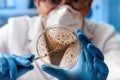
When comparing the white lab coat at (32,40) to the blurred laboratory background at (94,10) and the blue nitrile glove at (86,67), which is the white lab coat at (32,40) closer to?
the blue nitrile glove at (86,67)

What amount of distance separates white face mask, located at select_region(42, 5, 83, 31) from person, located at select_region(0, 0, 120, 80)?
0.03 meters

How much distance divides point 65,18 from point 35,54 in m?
0.16

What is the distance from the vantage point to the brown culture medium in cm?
84

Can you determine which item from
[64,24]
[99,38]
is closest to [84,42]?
[64,24]

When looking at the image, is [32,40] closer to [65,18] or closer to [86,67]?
[65,18]

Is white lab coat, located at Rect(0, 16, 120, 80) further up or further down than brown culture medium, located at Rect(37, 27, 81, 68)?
further down

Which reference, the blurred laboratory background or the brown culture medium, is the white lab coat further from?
the blurred laboratory background

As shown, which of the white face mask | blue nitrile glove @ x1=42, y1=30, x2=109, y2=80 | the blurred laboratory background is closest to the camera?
blue nitrile glove @ x1=42, y1=30, x2=109, y2=80

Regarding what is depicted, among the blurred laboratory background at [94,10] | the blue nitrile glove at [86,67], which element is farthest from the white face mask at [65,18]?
the blurred laboratory background at [94,10]

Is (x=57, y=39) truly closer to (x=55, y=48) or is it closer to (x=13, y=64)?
(x=55, y=48)

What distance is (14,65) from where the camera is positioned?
2.54 ft

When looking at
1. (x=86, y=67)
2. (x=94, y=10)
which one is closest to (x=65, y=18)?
(x=86, y=67)

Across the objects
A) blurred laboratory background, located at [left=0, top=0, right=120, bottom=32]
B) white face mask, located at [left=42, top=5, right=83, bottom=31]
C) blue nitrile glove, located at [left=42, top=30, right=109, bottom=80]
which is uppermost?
white face mask, located at [left=42, top=5, right=83, bottom=31]

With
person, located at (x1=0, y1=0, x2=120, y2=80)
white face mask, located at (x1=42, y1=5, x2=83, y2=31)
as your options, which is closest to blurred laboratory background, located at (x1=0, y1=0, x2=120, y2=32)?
person, located at (x1=0, y1=0, x2=120, y2=80)
